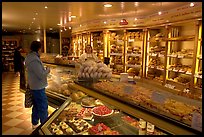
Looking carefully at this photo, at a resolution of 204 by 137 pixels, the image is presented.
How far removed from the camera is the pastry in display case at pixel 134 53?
7310mm

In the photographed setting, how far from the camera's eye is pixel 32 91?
4.26m

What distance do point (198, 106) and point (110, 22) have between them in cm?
657

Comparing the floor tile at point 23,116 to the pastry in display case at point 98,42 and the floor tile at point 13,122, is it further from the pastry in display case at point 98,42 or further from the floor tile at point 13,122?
the pastry in display case at point 98,42

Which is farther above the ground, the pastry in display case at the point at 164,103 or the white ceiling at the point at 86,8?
the white ceiling at the point at 86,8

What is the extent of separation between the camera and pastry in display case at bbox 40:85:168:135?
2.44 meters

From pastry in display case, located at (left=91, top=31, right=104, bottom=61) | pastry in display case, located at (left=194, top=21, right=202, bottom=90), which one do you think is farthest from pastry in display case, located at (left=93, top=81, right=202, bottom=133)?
pastry in display case, located at (left=91, top=31, right=104, bottom=61)

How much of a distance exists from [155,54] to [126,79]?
374cm

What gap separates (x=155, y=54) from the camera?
6.41m

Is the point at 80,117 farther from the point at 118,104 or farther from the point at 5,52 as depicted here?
the point at 5,52

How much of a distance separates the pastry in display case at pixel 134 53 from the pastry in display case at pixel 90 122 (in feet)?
14.2

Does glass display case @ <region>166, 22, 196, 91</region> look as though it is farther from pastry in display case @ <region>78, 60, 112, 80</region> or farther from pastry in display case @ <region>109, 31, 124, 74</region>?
pastry in display case @ <region>78, 60, 112, 80</region>

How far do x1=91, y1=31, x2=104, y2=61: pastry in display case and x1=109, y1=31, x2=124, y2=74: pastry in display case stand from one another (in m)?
0.57

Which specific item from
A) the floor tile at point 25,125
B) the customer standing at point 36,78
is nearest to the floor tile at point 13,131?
the floor tile at point 25,125

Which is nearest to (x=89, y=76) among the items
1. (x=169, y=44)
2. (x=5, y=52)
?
(x=169, y=44)
